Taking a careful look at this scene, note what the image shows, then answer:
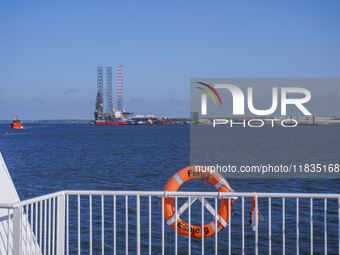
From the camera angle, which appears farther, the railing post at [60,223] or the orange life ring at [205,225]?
the orange life ring at [205,225]

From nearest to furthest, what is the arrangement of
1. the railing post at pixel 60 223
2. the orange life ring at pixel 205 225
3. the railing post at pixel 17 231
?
the railing post at pixel 17 231 → the railing post at pixel 60 223 → the orange life ring at pixel 205 225

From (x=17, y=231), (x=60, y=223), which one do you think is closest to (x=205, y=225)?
A: (x=60, y=223)

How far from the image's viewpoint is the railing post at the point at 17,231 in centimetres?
427

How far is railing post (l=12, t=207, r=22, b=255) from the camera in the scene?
168 inches

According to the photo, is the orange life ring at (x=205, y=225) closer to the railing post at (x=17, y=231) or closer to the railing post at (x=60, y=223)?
the railing post at (x=60, y=223)

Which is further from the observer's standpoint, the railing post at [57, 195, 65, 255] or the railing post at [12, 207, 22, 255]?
the railing post at [57, 195, 65, 255]

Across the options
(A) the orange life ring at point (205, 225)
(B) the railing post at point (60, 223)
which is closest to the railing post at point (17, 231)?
(B) the railing post at point (60, 223)

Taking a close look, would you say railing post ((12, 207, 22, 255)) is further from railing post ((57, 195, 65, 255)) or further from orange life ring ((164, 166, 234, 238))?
orange life ring ((164, 166, 234, 238))

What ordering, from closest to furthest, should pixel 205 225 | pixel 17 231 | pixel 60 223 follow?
pixel 17 231 < pixel 60 223 < pixel 205 225

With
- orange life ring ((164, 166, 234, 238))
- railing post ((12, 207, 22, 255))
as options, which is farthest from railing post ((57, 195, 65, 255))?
orange life ring ((164, 166, 234, 238))

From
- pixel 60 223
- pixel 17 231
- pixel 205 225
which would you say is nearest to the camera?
pixel 17 231

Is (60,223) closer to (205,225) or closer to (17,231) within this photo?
(17,231)

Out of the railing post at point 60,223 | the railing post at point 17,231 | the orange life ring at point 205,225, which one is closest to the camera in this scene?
the railing post at point 17,231

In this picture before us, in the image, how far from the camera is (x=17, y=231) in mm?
4324
